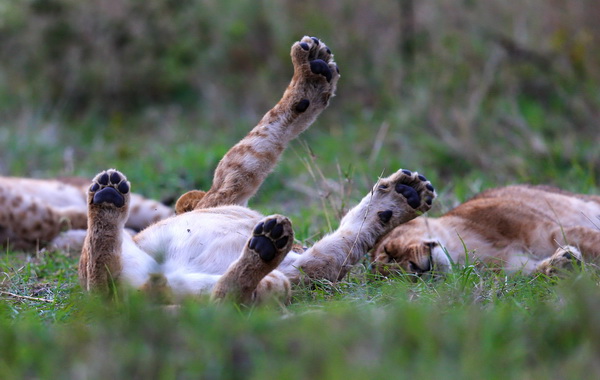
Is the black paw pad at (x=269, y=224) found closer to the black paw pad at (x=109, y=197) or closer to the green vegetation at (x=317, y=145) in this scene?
the green vegetation at (x=317, y=145)

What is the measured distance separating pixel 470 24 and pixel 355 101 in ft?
5.49

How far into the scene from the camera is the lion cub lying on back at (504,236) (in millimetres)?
4094

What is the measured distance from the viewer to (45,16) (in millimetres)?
10727

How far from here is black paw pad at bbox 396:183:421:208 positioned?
12.9 feet

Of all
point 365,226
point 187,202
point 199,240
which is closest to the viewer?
point 199,240

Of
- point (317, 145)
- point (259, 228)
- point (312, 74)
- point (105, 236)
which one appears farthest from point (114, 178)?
point (317, 145)

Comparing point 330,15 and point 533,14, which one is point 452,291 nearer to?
point 533,14

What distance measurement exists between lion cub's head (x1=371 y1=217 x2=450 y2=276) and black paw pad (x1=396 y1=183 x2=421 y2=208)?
0.92 feet

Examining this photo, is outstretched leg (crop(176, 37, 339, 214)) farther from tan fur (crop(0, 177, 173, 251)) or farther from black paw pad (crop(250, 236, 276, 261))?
tan fur (crop(0, 177, 173, 251))

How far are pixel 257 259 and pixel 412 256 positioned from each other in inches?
46.5

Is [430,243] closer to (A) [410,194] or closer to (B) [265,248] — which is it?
(A) [410,194]

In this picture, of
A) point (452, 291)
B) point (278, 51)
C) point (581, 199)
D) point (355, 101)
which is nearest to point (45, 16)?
point (278, 51)

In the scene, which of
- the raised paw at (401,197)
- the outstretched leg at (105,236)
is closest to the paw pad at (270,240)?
the outstretched leg at (105,236)

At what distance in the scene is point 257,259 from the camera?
3199 millimetres
